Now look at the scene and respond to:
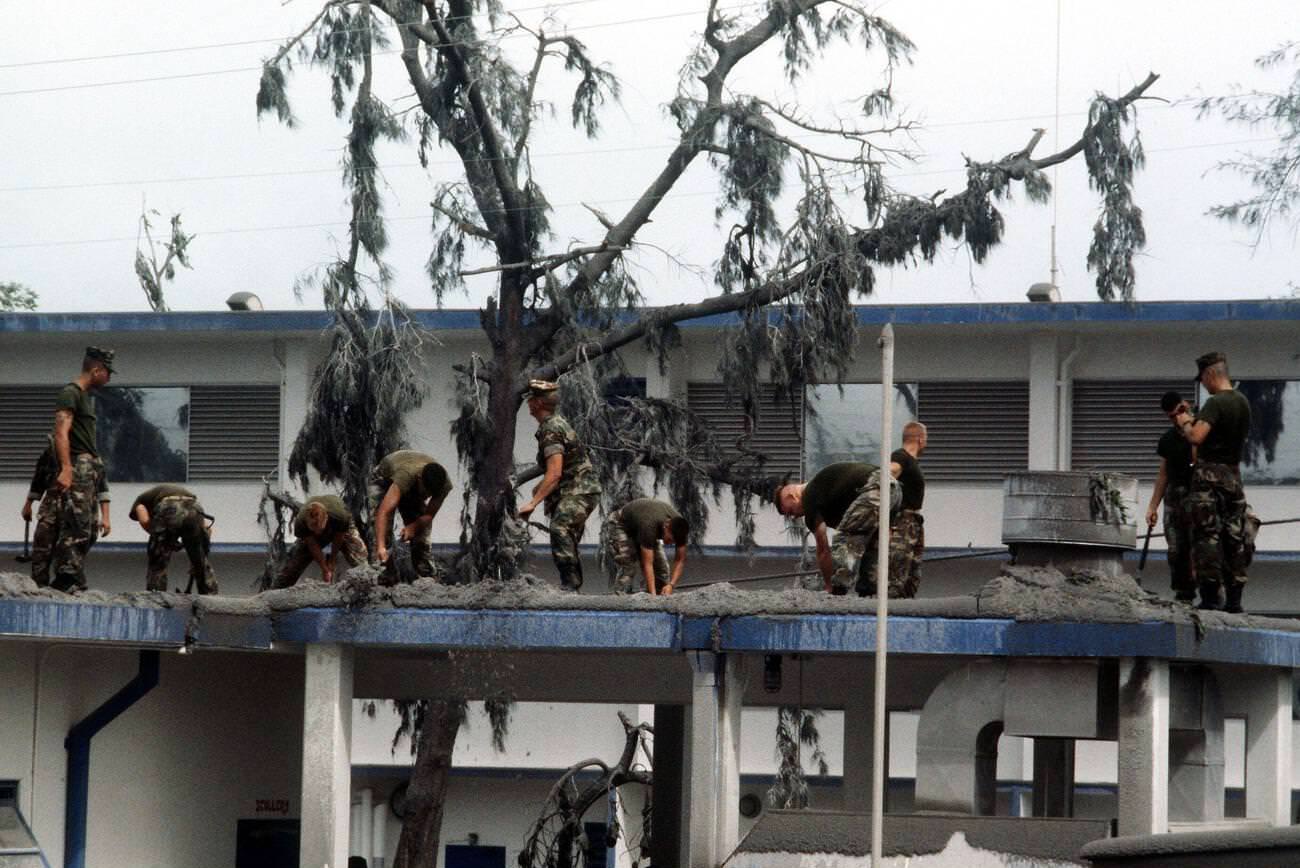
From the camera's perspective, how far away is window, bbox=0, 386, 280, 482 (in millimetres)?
29250

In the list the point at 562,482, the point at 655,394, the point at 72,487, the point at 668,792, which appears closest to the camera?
the point at 72,487

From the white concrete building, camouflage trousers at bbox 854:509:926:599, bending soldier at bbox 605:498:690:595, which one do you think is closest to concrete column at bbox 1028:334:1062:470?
the white concrete building

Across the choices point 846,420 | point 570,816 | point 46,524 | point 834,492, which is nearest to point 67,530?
point 46,524

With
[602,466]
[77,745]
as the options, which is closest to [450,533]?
[602,466]

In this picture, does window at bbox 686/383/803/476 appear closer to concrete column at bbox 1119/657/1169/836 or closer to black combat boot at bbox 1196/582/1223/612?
black combat boot at bbox 1196/582/1223/612

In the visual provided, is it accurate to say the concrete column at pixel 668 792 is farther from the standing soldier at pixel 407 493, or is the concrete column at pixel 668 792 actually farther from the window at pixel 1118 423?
the window at pixel 1118 423

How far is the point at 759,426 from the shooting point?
2761 centimetres

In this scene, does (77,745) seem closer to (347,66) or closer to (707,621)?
(707,621)

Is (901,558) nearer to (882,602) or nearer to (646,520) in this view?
(646,520)

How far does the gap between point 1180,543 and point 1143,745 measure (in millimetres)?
2068

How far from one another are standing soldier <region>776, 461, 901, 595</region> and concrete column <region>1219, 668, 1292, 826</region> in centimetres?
276

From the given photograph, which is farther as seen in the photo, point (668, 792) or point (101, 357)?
point (668, 792)

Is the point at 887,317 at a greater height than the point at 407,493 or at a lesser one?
greater

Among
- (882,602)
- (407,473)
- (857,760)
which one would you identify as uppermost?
(407,473)
